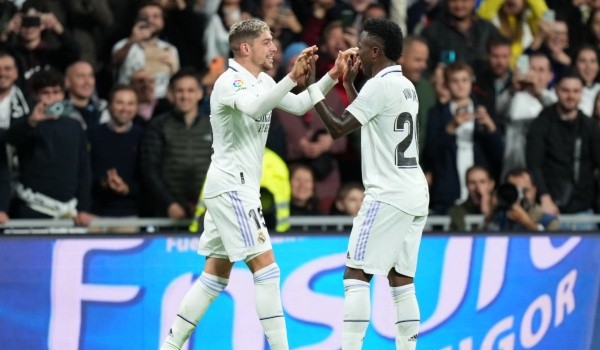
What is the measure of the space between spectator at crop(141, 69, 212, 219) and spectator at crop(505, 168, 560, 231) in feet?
8.61

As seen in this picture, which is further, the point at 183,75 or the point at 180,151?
the point at 183,75

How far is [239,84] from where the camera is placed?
361 inches

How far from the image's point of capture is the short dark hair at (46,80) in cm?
1189

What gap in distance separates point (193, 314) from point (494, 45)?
242 inches

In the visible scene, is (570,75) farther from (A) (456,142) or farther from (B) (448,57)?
(A) (456,142)

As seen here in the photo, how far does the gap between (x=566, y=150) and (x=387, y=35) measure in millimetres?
4949

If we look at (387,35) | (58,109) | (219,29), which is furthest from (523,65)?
(387,35)

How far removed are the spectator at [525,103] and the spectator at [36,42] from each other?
4.08m

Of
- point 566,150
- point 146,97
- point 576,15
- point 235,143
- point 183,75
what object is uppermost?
point 576,15

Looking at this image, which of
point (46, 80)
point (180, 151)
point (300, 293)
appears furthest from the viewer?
point (180, 151)

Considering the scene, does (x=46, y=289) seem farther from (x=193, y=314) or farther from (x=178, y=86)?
(x=178, y=86)

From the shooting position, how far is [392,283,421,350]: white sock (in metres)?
9.34

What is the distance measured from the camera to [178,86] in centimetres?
1241

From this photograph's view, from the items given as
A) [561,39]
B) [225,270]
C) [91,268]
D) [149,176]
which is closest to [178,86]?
[149,176]
